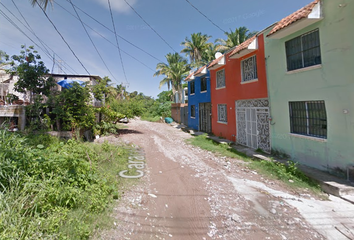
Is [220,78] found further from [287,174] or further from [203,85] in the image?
[287,174]

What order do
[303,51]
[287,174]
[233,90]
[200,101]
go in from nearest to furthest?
[287,174] < [303,51] < [233,90] < [200,101]

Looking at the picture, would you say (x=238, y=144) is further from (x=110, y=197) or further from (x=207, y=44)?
(x=207, y=44)

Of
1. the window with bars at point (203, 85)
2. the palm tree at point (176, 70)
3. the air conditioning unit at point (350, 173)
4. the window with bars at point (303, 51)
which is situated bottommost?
the air conditioning unit at point (350, 173)

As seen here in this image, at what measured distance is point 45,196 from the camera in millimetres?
2725

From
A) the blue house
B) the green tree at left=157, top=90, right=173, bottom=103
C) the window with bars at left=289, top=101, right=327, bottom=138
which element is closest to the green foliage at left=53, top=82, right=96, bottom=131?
the blue house

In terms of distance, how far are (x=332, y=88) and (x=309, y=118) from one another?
4.08ft

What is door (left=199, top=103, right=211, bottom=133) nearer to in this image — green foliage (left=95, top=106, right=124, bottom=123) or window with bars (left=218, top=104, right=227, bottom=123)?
window with bars (left=218, top=104, right=227, bottom=123)

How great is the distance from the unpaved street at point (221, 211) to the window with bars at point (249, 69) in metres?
5.25

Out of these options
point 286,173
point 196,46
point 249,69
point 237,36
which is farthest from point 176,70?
point 286,173

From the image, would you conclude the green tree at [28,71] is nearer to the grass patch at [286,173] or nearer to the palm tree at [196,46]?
the grass patch at [286,173]

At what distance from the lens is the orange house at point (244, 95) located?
25.1 ft

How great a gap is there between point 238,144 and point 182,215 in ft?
23.6

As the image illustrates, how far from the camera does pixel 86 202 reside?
3.09 m

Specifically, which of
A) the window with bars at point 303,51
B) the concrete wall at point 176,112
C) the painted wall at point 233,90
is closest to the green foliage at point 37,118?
the painted wall at point 233,90
